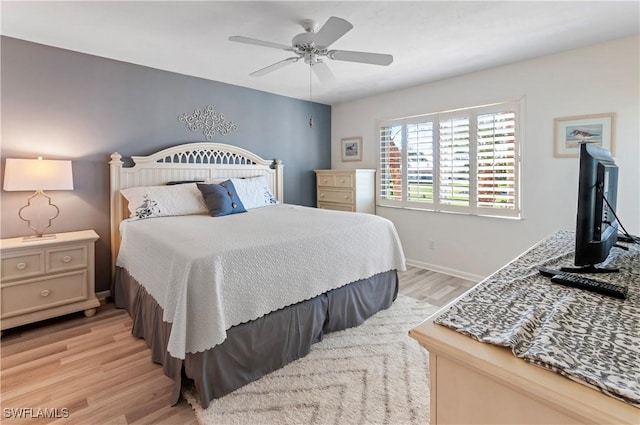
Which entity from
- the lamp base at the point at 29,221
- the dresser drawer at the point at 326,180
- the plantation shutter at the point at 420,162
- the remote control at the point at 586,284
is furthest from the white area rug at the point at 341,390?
the dresser drawer at the point at 326,180

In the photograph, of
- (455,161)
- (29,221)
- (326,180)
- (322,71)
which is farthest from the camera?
(326,180)

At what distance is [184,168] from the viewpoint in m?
3.64

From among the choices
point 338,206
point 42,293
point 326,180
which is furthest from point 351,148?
point 42,293

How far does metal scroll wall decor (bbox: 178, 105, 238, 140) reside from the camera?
3791 millimetres

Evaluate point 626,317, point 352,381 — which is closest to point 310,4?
point 626,317

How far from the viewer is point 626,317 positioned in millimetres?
870

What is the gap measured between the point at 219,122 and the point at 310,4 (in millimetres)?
2253

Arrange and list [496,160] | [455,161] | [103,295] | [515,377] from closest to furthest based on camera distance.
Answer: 1. [515,377]
2. [103,295]
3. [496,160]
4. [455,161]

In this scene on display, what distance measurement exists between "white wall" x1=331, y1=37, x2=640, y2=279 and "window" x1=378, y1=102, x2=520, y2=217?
106mm

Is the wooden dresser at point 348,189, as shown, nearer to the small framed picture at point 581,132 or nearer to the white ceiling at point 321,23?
the white ceiling at point 321,23

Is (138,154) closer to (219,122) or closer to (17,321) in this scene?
(219,122)

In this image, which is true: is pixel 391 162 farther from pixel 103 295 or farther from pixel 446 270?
pixel 103 295

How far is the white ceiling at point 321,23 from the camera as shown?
221 cm

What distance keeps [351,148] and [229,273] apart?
377 centimetres
